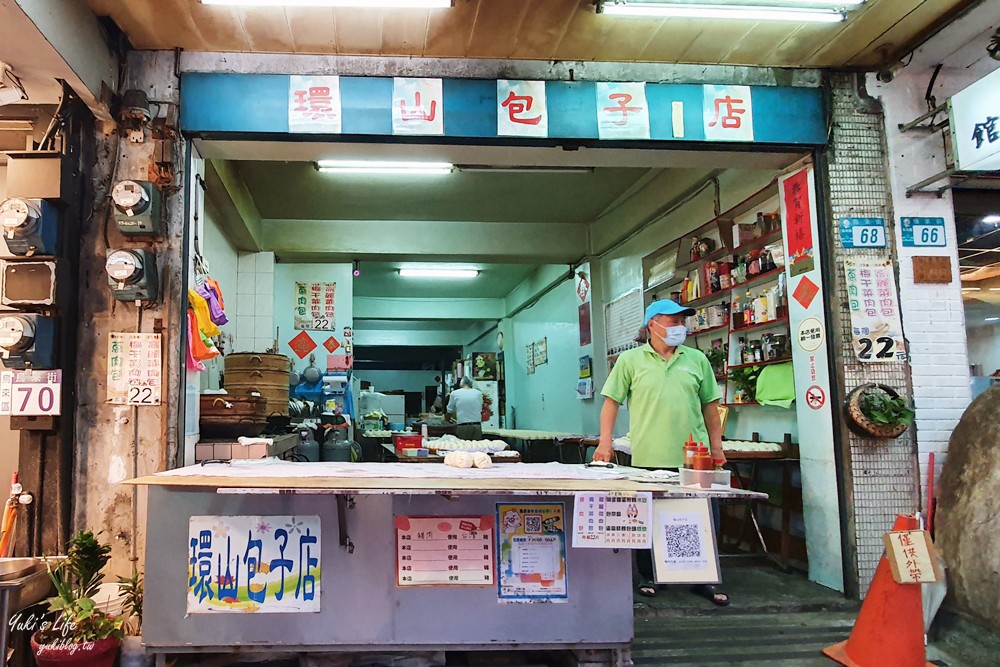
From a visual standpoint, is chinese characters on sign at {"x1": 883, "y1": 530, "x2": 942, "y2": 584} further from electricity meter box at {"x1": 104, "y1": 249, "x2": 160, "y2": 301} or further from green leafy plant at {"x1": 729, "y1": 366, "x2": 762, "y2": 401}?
electricity meter box at {"x1": 104, "y1": 249, "x2": 160, "y2": 301}

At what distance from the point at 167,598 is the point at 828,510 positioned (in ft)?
12.5

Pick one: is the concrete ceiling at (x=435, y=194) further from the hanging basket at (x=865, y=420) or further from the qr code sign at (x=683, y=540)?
the qr code sign at (x=683, y=540)

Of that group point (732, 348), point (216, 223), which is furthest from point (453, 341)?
point (732, 348)

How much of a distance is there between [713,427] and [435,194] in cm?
470

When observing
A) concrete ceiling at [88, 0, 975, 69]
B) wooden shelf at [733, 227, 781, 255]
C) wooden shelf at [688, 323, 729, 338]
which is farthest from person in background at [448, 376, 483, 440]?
concrete ceiling at [88, 0, 975, 69]

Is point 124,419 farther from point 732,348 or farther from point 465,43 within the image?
point 732,348

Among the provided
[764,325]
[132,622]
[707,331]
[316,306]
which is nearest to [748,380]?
[764,325]

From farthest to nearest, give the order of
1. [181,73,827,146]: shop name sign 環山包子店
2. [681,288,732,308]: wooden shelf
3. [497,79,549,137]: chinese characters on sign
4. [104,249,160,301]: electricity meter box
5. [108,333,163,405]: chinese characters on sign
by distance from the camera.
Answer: [681,288,732,308]: wooden shelf < [497,79,549,137]: chinese characters on sign < [181,73,827,146]: shop name sign 環山包子店 < [108,333,163,405]: chinese characters on sign < [104,249,160,301]: electricity meter box

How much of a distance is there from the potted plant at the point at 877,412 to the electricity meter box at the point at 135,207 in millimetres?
4349

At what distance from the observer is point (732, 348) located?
19.2 feet

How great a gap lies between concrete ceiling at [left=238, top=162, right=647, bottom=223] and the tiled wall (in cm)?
63

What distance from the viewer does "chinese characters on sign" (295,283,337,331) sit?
865 centimetres

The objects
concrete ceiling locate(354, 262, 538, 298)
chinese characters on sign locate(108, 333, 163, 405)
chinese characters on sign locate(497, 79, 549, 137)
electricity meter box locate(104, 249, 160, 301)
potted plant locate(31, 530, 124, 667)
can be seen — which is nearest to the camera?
potted plant locate(31, 530, 124, 667)

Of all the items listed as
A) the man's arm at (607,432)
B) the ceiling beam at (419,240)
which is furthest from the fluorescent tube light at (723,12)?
the ceiling beam at (419,240)
